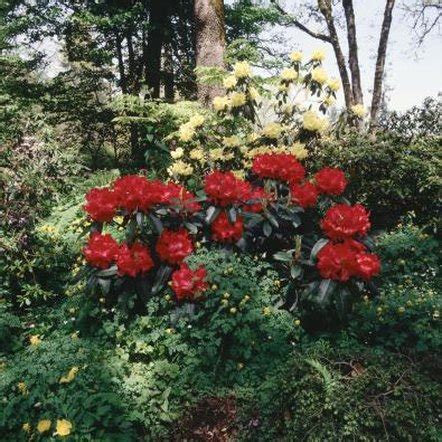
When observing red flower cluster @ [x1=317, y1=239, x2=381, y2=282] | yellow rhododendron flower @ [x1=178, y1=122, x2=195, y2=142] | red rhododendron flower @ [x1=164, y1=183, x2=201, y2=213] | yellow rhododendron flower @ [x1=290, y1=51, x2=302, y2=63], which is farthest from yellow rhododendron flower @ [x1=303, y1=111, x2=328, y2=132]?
red flower cluster @ [x1=317, y1=239, x2=381, y2=282]

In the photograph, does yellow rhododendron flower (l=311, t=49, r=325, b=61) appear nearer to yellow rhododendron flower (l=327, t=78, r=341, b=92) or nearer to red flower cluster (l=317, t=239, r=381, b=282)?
yellow rhododendron flower (l=327, t=78, r=341, b=92)

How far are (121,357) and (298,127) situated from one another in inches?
141

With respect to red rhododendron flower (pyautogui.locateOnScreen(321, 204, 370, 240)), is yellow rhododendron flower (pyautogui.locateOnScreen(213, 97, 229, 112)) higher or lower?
higher

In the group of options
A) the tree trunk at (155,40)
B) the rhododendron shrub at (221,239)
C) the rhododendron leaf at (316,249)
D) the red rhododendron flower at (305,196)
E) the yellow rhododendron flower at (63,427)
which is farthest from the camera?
the tree trunk at (155,40)

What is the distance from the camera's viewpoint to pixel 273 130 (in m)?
5.17

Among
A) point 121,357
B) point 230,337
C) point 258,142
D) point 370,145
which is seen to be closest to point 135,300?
point 121,357

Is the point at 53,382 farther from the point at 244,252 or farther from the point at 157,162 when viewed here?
the point at 157,162

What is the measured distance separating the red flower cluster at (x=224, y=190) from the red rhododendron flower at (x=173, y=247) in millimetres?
398

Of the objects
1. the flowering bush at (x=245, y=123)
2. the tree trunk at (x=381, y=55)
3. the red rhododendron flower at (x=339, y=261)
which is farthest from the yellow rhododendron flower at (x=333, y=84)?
the tree trunk at (x=381, y=55)

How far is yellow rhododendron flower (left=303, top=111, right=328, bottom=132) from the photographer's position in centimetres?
501

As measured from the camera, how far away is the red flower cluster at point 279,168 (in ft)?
13.1

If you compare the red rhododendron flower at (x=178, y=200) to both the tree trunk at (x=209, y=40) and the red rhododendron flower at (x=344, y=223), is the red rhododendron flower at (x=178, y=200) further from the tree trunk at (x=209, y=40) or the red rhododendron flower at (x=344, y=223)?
the tree trunk at (x=209, y=40)

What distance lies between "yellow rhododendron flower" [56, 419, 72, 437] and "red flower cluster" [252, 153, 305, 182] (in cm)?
246

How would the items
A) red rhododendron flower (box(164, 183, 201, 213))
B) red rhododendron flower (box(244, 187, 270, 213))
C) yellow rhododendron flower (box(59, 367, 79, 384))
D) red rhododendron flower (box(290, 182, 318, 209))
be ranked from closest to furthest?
yellow rhododendron flower (box(59, 367, 79, 384)) → red rhododendron flower (box(164, 183, 201, 213)) → red rhododendron flower (box(244, 187, 270, 213)) → red rhododendron flower (box(290, 182, 318, 209))
